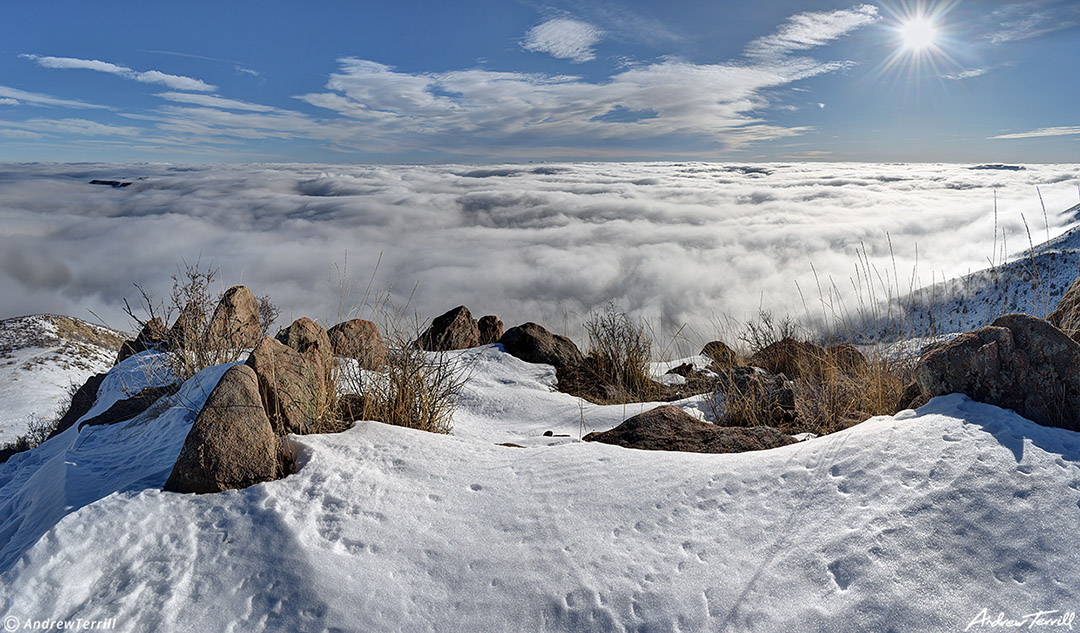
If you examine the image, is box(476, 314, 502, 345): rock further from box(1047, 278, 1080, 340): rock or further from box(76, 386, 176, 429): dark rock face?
box(1047, 278, 1080, 340): rock

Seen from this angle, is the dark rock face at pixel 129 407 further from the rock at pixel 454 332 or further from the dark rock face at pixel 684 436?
the rock at pixel 454 332

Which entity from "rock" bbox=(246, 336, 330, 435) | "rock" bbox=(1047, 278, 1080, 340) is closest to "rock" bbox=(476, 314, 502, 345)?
"rock" bbox=(246, 336, 330, 435)

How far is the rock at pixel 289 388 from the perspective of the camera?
2.82m

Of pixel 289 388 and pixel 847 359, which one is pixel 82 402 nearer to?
pixel 289 388

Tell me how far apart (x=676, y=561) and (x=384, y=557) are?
42.2 inches

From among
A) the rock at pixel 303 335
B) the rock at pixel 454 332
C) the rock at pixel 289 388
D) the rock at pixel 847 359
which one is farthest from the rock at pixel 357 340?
the rock at pixel 847 359

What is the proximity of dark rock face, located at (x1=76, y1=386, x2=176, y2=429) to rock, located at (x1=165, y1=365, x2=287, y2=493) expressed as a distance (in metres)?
1.44

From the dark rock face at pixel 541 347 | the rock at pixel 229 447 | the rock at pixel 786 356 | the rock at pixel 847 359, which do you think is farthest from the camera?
the dark rock face at pixel 541 347

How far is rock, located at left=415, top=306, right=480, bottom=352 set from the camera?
24.8ft

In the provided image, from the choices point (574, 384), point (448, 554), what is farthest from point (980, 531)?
point (574, 384)

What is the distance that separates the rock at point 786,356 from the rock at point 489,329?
3.48 meters

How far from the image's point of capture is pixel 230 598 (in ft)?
6.16

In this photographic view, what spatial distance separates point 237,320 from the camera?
525 cm

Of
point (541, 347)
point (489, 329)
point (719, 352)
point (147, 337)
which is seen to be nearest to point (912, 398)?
point (541, 347)
